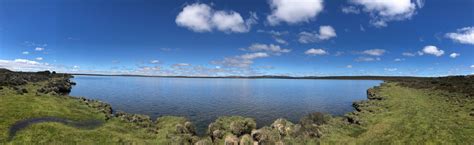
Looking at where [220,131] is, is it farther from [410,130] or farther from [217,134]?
[410,130]

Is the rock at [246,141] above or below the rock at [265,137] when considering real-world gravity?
below

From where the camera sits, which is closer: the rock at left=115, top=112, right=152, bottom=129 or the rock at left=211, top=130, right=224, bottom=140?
the rock at left=211, top=130, right=224, bottom=140

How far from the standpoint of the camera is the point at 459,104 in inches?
1967

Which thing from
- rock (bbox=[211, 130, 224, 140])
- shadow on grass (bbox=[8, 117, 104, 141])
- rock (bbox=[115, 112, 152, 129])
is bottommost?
rock (bbox=[211, 130, 224, 140])

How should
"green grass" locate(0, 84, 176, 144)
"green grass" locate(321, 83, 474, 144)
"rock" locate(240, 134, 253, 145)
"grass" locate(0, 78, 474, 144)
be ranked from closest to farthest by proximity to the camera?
"green grass" locate(321, 83, 474, 144)
"grass" locate(0, 78, 474, 144)
"green grass" locate(0, 84, 176, 144)
"rock" locate(240, 134, 253, 145)

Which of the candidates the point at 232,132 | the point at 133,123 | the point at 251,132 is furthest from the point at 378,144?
the point at 133,123

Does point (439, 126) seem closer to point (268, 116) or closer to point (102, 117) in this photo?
point (268, 116)

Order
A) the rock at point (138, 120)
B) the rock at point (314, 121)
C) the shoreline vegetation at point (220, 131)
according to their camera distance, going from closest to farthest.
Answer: the shoreline vegetation at point (220, 131) < the rock at point (314, 121) < the rock at point (138, 120)

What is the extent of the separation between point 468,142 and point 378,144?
8672 mm

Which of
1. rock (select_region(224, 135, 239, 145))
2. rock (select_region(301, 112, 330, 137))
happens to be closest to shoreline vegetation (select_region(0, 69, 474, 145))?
rock (select_region(224, 135, 239, 145))

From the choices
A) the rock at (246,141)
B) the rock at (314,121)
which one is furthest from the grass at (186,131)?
the rock at (246,141)

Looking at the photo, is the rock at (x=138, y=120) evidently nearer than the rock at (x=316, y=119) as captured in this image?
Yes

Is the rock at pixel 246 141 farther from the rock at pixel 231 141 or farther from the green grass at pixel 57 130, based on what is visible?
the green grass at pixel 57 130

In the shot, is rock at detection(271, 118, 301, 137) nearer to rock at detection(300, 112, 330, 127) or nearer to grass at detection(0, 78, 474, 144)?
grass at detection(0, 78, 474, 144)
